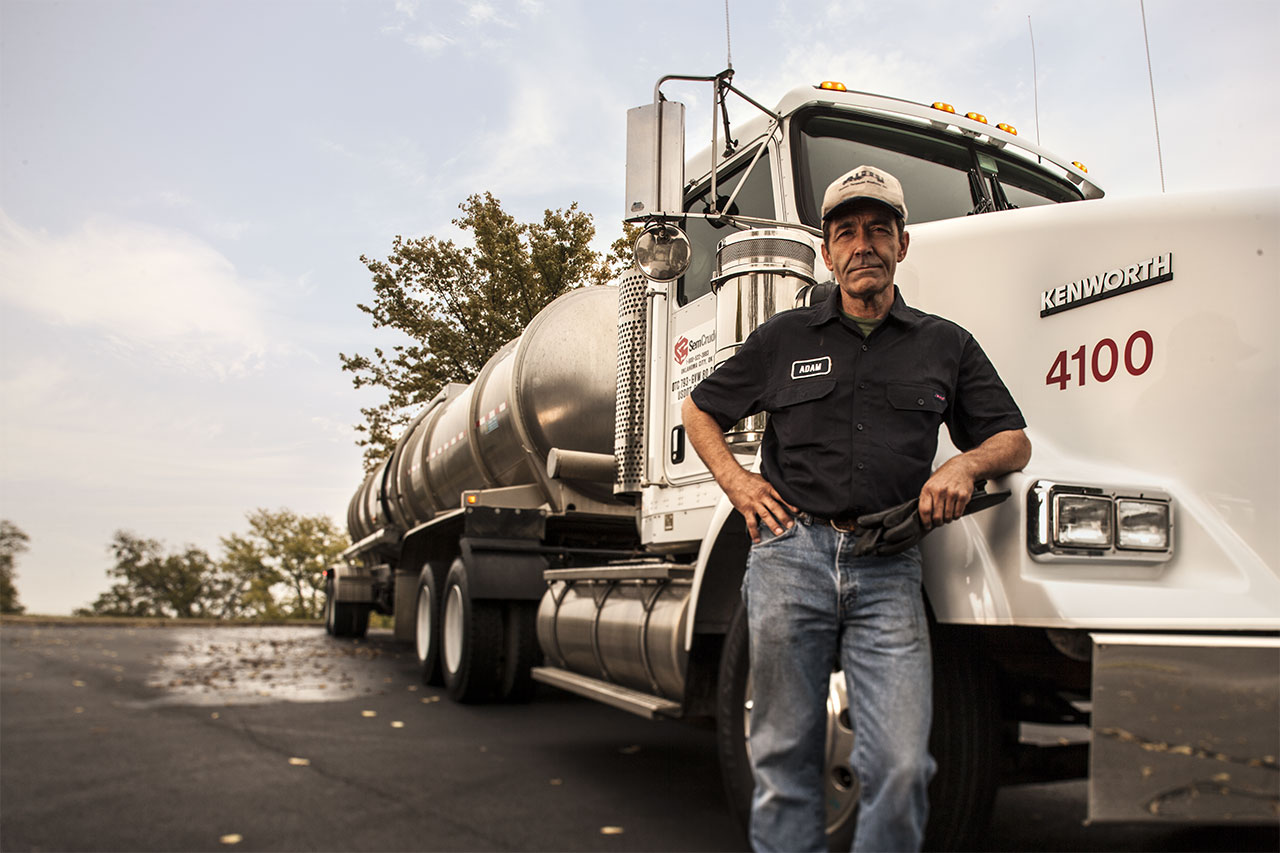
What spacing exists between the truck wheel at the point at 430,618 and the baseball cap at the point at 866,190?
6.32 metres

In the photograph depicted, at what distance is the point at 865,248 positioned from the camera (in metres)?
2.59

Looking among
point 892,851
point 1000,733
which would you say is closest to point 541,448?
point 1000,733

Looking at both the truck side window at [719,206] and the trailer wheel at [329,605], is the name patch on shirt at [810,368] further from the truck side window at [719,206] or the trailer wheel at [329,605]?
the trailer wheel at [329,605]

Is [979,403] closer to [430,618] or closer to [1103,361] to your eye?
[1103,361]

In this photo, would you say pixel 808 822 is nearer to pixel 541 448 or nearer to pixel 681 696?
pixel 681 696

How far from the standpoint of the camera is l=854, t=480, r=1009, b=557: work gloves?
2.30 meters

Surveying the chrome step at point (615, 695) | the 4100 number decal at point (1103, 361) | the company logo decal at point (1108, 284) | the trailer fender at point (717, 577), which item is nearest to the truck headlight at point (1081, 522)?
the 4100 number decal at point (1103, 361)

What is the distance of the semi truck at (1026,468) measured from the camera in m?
2.38

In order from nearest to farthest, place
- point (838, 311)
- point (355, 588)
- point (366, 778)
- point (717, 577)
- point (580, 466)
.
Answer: point (838, 311)
point (717, 577)
point (366, 778)
point (580, 466)
point (355, 588)

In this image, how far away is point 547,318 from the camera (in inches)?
308

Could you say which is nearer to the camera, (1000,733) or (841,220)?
(841,220)

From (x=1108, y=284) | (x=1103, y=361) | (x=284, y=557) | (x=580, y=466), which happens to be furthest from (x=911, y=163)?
(x=284, y=557)

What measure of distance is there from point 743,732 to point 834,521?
1201 mm

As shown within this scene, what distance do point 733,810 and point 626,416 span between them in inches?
93.3
